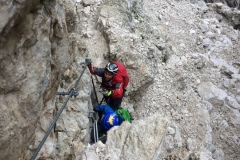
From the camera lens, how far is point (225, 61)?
44.8 feet

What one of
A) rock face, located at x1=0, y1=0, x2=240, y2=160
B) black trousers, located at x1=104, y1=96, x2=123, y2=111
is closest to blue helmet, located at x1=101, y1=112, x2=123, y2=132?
rock face, located at x1=0, y1=0, x2=240, y2=160

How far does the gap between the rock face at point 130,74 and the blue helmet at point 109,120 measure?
519 millimetres

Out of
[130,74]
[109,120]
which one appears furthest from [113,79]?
[130,74]

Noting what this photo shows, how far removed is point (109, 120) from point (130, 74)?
2.64 m

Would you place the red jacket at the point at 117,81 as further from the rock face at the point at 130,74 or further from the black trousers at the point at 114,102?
the rock face at the point at 130,74

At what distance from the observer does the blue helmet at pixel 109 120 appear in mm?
6914

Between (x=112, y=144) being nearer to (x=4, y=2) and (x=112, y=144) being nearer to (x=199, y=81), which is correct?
(x=4, y=2)

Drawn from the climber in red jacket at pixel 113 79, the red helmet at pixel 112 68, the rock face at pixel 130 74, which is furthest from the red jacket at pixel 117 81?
the rock face at pixel 130 74

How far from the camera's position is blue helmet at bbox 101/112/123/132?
6.91 metres

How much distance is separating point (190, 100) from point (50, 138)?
266 inches

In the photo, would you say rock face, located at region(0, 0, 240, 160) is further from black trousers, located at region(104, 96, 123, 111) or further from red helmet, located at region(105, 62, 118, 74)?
red helmet, located at region(105, 62, 118, 74)

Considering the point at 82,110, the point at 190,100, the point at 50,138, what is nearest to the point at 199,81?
the point at 190,100

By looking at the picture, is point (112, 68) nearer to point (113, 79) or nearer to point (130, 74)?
point (113, 79)

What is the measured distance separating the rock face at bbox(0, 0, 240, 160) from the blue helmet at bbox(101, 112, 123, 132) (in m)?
0.52
